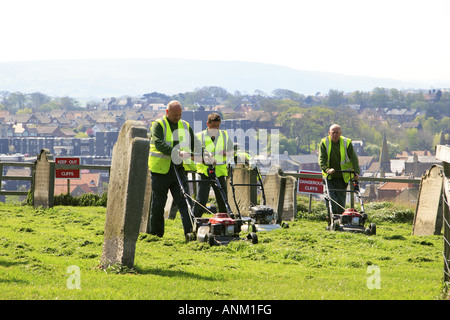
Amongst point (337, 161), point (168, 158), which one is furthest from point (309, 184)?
point (168, 158)

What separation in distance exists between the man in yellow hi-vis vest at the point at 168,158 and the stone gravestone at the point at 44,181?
6.28 m

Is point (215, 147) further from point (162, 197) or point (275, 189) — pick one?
point (275, 189)

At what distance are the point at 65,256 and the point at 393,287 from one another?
4.60 meters

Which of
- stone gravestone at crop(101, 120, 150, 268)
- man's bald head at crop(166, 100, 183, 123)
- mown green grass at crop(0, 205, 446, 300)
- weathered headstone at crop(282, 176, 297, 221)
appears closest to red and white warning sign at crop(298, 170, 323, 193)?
weathered headstone at crop(282, 176, 297, 221)

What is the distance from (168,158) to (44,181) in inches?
273

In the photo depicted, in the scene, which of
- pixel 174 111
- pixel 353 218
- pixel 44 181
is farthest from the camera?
pixel 44 181

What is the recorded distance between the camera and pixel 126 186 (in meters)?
8.60

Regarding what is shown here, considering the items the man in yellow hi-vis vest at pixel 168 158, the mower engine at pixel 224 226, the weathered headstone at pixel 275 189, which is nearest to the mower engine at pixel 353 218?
the weathered headstone at pixel 275 189

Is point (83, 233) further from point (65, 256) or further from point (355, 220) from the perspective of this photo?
point (355, 220)

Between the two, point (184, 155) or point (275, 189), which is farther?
point (275, 189)

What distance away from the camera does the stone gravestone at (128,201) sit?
8.60 meters

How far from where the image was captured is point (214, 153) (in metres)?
13.2

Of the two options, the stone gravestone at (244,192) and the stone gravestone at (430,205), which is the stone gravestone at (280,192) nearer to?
the stone gravestone at (244,192)
